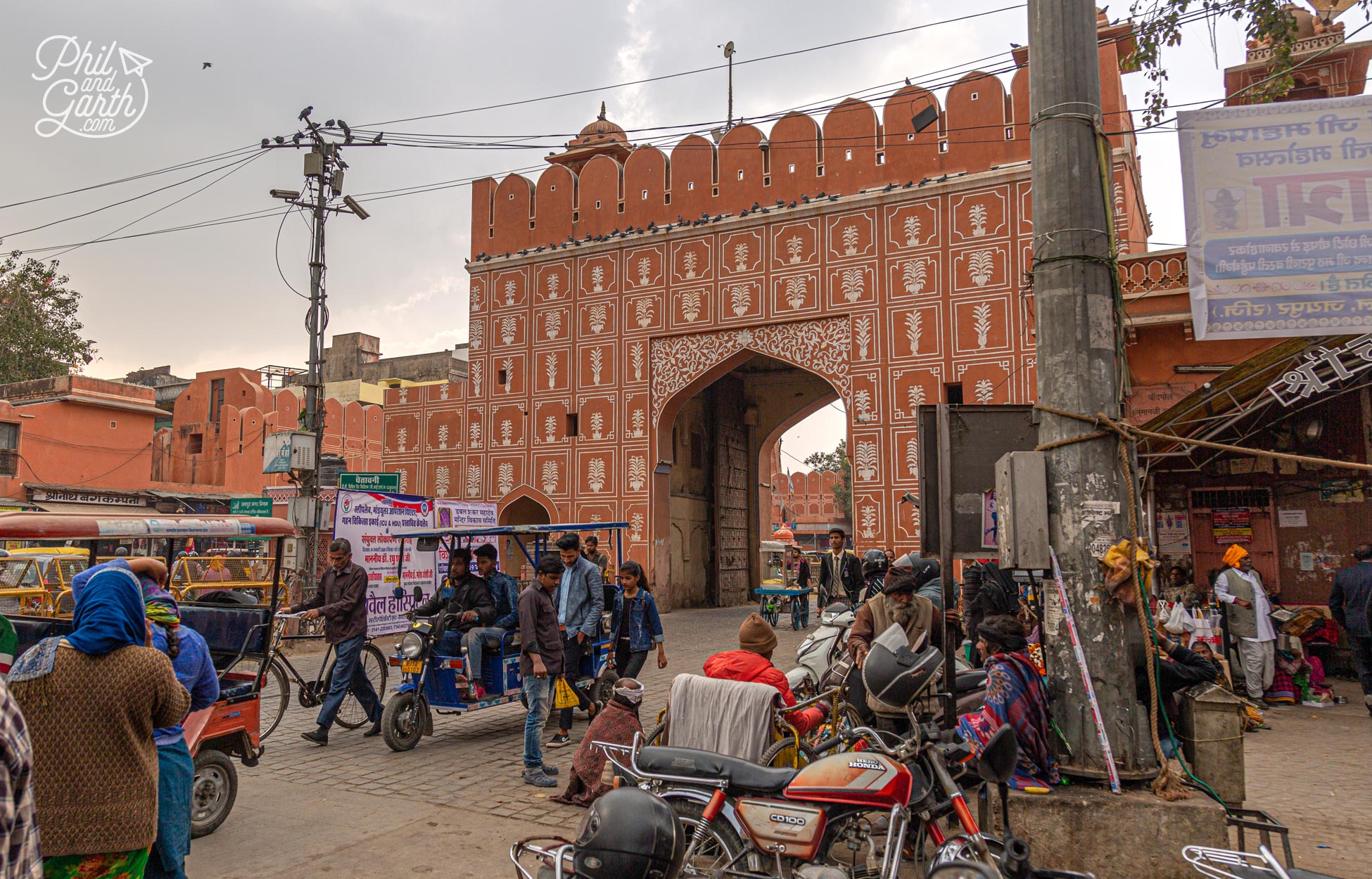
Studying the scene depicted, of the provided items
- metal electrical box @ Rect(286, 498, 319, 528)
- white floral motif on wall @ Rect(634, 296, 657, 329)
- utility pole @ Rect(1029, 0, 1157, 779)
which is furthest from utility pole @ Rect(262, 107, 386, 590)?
utility pole @ Rect(1029, 0, 1157, 779)

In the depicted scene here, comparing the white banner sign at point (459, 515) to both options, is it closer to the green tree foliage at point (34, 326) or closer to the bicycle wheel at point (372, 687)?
the bicycle wheel at point (372, 687)

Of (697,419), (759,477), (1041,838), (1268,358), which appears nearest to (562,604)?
(1041,838)

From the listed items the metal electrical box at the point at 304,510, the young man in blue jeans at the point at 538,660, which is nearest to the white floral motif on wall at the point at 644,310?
the metal electrical box at the point at 304,510

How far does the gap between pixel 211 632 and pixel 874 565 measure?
4.87 m

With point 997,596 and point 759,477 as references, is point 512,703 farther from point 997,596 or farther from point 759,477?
point 759,477

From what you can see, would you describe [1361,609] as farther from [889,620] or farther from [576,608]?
[576,608]

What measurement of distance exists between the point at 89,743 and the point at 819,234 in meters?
15.9

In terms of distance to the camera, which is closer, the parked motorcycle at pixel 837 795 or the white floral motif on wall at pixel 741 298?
the parked motorcycle at pixel 837 795

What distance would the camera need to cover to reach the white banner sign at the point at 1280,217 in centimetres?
400

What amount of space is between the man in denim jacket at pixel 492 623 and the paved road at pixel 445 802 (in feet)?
1.90

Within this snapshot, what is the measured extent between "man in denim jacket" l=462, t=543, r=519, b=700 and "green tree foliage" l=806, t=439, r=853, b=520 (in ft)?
109

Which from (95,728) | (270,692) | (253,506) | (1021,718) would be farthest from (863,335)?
(95,728)

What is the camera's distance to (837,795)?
3.31 meters

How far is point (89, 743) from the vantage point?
2.69 metres
